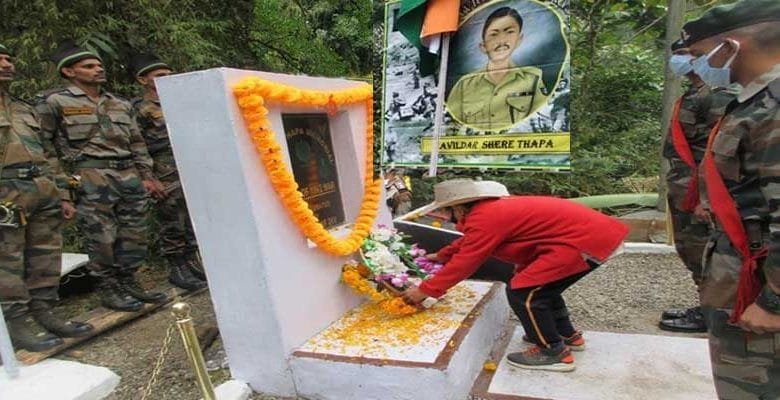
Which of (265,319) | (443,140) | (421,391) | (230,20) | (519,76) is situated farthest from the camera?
(230,20)

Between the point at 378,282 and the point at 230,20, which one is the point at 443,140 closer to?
the point at 378,282

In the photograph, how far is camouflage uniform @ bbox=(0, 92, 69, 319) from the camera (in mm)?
3295

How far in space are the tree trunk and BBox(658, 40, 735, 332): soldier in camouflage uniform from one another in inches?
52.8

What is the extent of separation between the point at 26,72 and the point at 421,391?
15.3 feet

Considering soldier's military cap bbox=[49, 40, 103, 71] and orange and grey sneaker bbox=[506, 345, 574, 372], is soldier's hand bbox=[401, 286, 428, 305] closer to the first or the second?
orange and grey sneaker bbox=[506, 345, 574, 372]

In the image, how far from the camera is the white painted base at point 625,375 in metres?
2.82

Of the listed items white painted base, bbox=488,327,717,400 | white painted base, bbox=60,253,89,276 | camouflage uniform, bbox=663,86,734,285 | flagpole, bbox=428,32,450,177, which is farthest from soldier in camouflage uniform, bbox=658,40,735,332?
white painted base, bbox=60,253,89,276

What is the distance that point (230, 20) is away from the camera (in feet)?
21.1

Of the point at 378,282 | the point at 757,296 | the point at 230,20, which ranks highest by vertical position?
the point at 230,20

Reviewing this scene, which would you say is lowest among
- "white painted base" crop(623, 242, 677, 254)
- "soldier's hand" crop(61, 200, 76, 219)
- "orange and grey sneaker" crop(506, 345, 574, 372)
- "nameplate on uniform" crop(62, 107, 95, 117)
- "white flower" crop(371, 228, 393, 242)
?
"white painted base" crop(623, 242, 677, 254)

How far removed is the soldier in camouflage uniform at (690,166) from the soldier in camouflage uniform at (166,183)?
3594mm

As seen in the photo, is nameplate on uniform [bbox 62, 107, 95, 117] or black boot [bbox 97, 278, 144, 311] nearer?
nameplate on uniform [bbox 62, 107, 95, 117]

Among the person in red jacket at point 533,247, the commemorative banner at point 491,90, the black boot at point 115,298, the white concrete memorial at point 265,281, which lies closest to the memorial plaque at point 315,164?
the white concrete memorial at point 265,281

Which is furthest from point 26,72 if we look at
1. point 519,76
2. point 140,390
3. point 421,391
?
point 421,391
